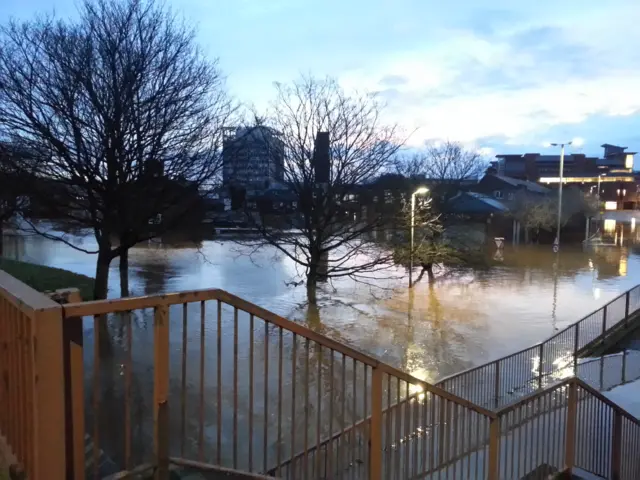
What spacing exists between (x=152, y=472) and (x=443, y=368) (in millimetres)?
11616

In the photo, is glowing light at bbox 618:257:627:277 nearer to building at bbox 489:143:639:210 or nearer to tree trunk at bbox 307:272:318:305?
tree trunk at bbox 307:272:318:305

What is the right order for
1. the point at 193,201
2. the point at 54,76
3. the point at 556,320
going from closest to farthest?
the point at 54,76, the point at 193,201, the point at 556,320

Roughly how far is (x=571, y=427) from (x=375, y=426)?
149 inches

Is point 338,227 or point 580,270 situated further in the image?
point 580,270

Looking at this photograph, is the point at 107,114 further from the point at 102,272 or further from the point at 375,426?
the point at 375,426

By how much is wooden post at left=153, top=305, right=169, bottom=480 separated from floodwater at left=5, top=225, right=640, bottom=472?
5257 millimetres

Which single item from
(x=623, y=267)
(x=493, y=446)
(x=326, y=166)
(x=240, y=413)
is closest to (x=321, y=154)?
(x=326, y=166)

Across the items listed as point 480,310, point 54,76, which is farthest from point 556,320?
point 54,76

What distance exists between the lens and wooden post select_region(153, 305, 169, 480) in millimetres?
2805

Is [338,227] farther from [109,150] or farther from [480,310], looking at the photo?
[109,150]

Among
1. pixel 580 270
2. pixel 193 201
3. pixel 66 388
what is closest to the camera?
pixel 66 388

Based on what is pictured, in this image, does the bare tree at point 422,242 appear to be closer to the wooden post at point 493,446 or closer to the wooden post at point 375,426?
the wooden post at point 493,446

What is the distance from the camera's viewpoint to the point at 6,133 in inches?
559

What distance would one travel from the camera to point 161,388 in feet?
9.43
